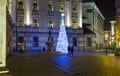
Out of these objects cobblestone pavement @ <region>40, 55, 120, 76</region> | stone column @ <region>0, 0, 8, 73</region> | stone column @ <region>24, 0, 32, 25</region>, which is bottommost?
cobblestone pavement @ <region>40, 55, 120, 76</region>

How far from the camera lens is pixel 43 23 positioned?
89000 millimetres

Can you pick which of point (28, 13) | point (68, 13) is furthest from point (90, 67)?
point (68, 13)

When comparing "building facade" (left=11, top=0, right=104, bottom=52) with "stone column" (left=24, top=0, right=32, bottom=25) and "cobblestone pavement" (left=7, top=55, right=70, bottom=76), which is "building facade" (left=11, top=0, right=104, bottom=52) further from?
"cobblestone pavement" (left=7, top=55, right=70, bottom=76)

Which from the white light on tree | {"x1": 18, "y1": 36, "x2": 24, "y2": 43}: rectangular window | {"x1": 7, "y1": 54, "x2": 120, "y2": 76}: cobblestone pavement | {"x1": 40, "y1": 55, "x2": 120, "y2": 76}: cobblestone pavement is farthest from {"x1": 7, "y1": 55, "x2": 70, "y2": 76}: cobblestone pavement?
{"x1": 18, "y1": 36, "x2": 24, "y2": 43}: rectangular window

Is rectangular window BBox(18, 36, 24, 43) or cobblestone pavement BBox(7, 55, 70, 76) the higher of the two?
rectangular window BBox(18, 36, 24, 43)

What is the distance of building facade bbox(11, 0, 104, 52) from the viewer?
8625 centimetres

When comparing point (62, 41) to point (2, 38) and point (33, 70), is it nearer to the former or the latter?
point (33, 70)

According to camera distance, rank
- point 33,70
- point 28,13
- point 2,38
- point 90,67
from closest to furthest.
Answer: point 2,38 → point 33,70 → point 90,67 → point 28,13

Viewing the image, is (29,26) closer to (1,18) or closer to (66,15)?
(66,15)

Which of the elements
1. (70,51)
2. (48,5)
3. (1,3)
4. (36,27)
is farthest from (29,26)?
(1,3)

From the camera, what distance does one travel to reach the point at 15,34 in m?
85.2

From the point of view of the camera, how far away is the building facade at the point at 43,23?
283 feet

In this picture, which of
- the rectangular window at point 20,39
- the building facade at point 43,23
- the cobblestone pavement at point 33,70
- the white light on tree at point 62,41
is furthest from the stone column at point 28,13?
the cobblestone pavement at point 33,70

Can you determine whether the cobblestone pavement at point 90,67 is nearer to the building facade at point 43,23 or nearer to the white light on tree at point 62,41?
the white light on tree at point 62,41
